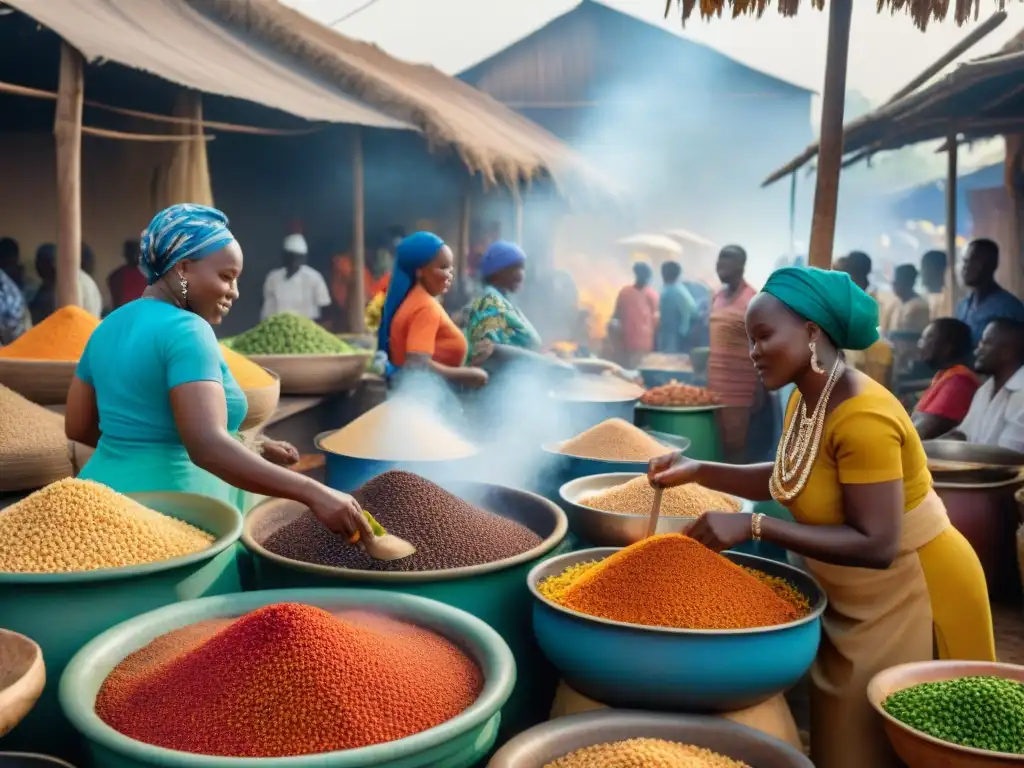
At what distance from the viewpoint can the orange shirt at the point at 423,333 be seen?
3.62m

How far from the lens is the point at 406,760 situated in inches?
45.8

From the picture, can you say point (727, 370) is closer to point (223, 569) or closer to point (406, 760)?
point (223, 569)

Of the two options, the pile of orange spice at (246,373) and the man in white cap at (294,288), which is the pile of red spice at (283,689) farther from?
the man in white cap at (294,288)

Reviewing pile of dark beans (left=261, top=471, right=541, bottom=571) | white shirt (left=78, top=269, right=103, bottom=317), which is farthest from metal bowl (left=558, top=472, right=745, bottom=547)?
white shirt (left=78, top=269, right=103, bottom=317)

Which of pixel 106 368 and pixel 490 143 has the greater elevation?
pixel 490 143

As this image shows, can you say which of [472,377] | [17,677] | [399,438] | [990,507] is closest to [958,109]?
[990,507]

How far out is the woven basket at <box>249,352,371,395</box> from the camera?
429 centimetres

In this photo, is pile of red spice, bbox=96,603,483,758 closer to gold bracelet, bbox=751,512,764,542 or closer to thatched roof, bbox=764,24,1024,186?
gold bracelet, bbox=751,512,764,542

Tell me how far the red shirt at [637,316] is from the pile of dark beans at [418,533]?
6.52m

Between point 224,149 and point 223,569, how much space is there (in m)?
8.47

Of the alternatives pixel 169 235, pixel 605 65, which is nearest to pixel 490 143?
A: pixel 169 235

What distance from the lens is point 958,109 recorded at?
641 centimetres

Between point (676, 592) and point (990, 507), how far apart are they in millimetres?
2461

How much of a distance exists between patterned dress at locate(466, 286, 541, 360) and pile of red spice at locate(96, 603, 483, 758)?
259 cm
